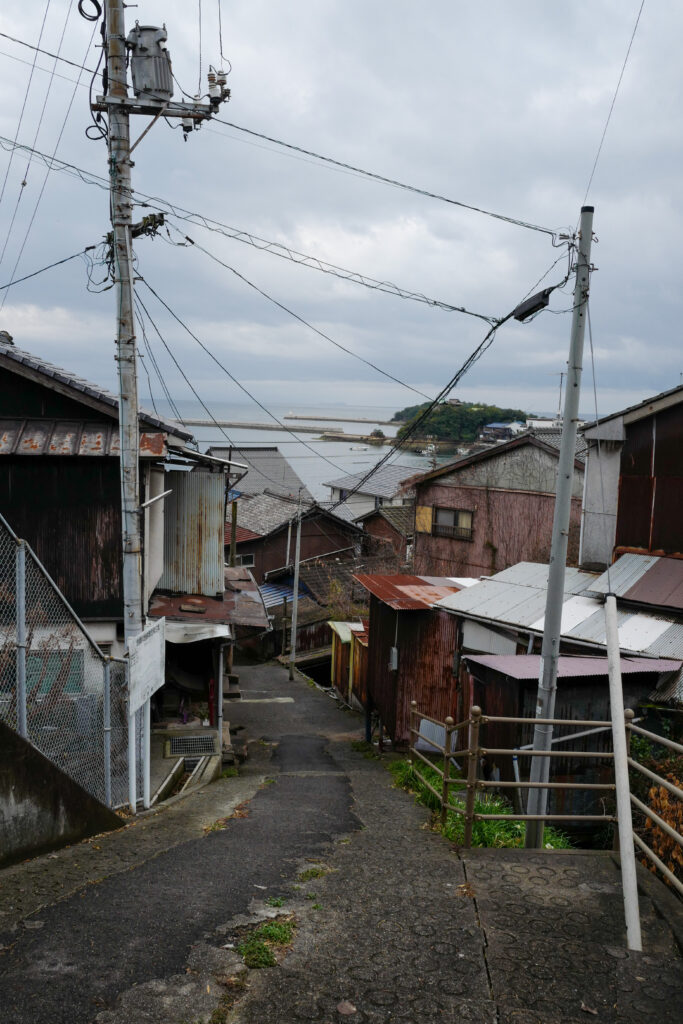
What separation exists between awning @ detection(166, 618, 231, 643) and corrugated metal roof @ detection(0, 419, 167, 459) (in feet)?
11.8

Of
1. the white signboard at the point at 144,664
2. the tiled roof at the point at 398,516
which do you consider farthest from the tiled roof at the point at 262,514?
the white signboard at the point at 144,664

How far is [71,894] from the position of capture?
18.7 ft

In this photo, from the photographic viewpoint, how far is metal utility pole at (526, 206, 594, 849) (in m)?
7.96

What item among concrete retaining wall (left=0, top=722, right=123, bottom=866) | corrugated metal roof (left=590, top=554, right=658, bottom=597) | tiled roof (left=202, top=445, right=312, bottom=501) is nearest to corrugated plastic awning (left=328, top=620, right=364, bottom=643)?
corrugated metal roof (left=590, top=554, right=658, bottom=597)

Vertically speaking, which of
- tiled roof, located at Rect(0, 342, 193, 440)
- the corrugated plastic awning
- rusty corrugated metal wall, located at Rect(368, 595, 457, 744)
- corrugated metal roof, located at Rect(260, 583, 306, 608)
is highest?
tiled roof, located at Rect(0, 342, 193, 440)

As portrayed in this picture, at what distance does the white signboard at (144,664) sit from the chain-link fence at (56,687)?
14 centimetres

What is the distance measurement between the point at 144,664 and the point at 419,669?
8.59 m

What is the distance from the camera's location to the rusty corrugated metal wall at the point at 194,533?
16.1 meters

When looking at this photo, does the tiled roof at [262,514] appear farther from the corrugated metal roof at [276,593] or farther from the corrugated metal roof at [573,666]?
the corrugated metal roof at [573,666]

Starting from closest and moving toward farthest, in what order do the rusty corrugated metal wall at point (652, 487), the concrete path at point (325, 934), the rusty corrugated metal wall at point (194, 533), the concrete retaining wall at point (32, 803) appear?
the concrete path at point (325, 934)
the concrete retaining wall at point (32, 803)
the rusty corrugated metal wall at point (652, 487)
the rusty corrugated metal wall at point (194, 533)

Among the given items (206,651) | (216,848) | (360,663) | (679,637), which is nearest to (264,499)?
(360,663)

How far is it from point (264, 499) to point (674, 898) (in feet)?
128

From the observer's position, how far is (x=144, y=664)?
31.0ft

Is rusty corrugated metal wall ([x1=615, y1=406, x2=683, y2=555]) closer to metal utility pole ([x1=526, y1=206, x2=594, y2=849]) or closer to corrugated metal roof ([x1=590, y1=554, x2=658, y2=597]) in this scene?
corrugated metal roof ([x1=590, y1=554, x2=658, y2=597])
